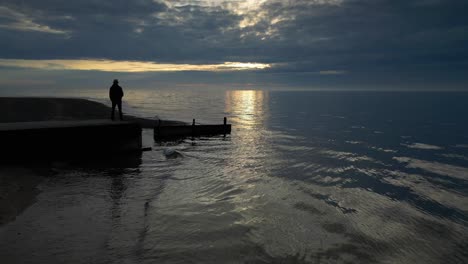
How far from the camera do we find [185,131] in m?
33.2

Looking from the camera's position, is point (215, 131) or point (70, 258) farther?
point (215, 131)

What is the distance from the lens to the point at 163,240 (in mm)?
9461

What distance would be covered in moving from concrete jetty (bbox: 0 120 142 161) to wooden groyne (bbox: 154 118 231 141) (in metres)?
8.19

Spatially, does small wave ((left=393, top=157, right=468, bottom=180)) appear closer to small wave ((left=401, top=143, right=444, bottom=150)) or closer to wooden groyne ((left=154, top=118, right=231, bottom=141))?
small wave ((left=401, top=143, right=444, bottom=150))

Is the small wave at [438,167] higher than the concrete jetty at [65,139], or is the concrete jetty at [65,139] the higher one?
the concrete jetty at [65,139]

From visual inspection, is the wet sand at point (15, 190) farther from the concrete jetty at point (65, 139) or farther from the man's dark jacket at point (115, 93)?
the man's dark jacket at point (115, 93)

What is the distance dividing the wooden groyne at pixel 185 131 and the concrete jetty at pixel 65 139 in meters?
8.19

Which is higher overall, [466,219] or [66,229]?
[66,229]

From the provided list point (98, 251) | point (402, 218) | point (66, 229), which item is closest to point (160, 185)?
point (66, 229)

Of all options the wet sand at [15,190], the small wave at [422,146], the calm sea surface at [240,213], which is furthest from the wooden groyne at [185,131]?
the small wave at [422,146]

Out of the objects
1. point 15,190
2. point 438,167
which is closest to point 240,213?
point 15,190

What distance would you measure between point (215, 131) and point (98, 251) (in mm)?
27790

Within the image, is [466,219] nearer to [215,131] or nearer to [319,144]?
[319,144]

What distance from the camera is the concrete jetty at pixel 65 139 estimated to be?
16.6 meters
